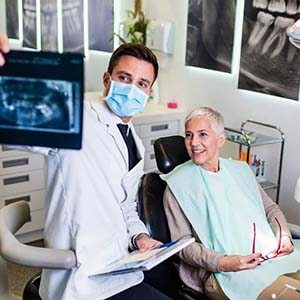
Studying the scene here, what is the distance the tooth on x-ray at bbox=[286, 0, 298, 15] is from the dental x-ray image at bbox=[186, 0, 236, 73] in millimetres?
451

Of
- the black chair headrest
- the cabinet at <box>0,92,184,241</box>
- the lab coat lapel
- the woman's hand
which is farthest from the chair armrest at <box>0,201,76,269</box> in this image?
the cabinet at <box>0,92,184,241</box>

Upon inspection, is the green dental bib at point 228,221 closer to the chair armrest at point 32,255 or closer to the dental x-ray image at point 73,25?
the chair armrest at point 32,255

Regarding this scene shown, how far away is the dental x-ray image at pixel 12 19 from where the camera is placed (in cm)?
418

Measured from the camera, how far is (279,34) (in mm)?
2857

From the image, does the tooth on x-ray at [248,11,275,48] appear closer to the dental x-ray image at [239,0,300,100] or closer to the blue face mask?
the dental x-ray image at [239,0,300,100]

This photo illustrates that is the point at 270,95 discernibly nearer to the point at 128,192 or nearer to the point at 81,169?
the point at 128,192

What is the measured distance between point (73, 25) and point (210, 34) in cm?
141

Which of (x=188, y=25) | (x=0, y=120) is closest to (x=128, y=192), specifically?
(x=0, y=120)

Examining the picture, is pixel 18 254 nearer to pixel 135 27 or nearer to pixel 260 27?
pixel 260 27

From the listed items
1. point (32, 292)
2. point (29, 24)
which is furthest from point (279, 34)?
point (29, 24)

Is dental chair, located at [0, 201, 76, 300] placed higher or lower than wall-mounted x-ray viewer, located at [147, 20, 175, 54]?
lower

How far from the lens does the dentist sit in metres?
1.54

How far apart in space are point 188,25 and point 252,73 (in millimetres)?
701

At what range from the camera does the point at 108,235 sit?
1.61 m
